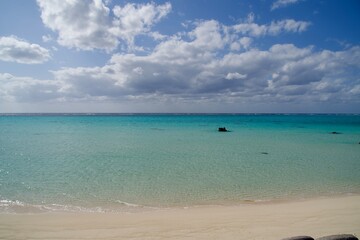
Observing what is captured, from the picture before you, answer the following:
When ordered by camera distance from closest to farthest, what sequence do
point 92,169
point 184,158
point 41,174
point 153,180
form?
point 153,180, point 41,174, point 92,169, point 184,158

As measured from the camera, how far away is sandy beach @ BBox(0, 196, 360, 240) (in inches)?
266

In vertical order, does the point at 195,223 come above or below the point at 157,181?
above

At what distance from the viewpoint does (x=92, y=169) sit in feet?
51.7

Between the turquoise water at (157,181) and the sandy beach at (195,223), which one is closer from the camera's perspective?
the sandy beach at (195,223)

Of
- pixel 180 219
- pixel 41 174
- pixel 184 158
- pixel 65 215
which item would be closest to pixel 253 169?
pixel 184 158

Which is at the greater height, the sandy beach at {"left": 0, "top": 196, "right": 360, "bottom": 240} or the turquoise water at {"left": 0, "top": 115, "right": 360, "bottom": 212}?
the sandy beach at {"left": 0, "top": 196, "right": 360, "bottom": 240}

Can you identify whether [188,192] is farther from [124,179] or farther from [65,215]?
[65,215]

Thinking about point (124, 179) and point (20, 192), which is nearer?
point (20, 192)

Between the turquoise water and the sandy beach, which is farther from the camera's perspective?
the turquoise water

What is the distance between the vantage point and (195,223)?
755cm

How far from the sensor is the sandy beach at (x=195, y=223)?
6.76 m

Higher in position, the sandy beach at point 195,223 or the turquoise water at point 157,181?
the sandy beach at point 195,223

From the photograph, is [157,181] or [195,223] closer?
[195,223]

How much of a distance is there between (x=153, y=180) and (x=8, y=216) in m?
6.60
